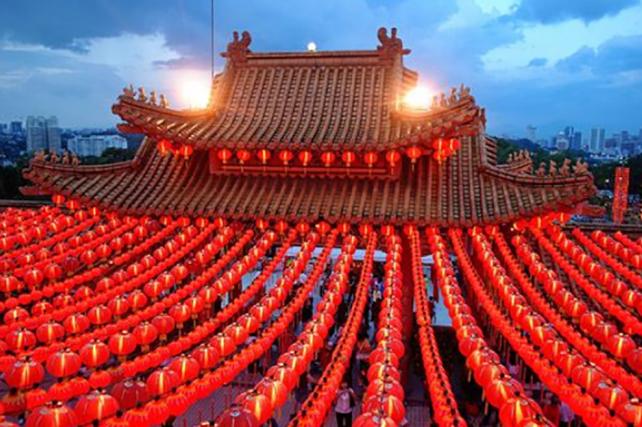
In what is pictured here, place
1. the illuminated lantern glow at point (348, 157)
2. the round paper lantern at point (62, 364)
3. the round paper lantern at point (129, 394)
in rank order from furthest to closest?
1. the illuminated lantern glow at point (348, 157)
2. the round paper lantern at point (62, 364)
3. the round paper lantern at point (129, 394)

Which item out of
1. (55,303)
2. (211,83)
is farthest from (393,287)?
(211,83)

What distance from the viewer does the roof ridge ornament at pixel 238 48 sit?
15055 millimetres

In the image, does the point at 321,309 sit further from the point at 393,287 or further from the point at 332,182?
the point at 332,182


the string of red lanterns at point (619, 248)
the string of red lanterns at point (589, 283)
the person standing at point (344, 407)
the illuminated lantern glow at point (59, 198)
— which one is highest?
the illuminated lantern glow at point (59, 198)

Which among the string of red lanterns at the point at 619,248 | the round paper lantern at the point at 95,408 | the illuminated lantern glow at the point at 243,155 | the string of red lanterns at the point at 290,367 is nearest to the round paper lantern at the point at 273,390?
the string of red lanterns at the point at 290,367

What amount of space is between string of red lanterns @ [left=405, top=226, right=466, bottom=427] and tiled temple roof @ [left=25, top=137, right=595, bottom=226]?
5.37 feet

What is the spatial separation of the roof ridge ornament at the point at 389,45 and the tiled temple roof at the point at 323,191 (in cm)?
287

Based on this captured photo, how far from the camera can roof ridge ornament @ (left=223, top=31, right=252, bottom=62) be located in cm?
1505

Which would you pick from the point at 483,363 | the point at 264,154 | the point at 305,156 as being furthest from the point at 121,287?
the point at 483,363

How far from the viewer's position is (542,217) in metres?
10.9

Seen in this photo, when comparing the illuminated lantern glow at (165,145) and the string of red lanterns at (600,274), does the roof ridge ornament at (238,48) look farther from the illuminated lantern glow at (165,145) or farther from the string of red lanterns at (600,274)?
the string of red lanterns at (600,274)

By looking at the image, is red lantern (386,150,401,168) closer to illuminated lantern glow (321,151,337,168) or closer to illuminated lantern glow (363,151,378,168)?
illuminated lantern glow (363,151,378,168)

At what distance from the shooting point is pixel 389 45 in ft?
46.9

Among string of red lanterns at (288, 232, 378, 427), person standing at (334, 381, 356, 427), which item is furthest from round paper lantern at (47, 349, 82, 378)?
person standing at (334, 381, 356, 427)
